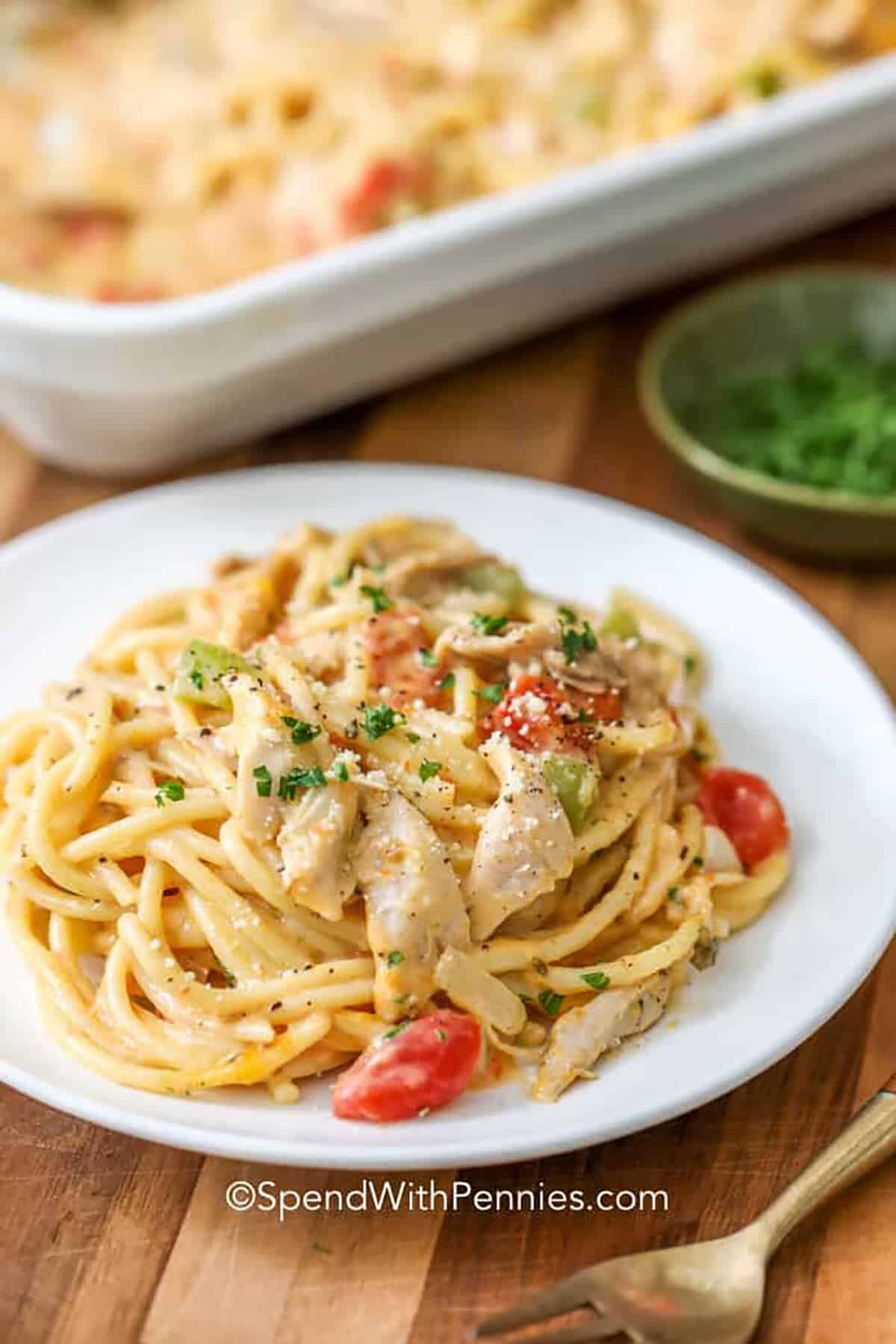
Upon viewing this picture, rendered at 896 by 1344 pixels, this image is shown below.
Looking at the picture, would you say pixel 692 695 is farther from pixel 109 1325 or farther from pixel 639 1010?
pixel 109 1325

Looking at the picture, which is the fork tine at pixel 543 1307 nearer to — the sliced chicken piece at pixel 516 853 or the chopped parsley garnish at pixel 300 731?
the sliced chicken piece at pixel 516 853

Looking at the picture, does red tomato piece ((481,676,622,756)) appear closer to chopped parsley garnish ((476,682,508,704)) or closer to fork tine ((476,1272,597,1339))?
chopped parsley garnish ((476,682,508,704))

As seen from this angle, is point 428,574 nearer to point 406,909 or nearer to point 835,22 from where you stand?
point 406,909

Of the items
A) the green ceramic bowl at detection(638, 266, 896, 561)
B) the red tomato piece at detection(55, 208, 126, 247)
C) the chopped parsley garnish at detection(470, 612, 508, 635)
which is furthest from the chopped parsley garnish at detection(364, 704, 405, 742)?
the red tomato piece at detection(55, 208, 126, 247)

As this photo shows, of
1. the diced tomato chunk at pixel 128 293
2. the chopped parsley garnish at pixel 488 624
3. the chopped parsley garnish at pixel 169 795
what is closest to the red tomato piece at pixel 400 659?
the chopped parsley garnish at pixel 488 624

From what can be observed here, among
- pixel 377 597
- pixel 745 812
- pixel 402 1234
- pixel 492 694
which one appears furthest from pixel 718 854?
pixel 402 1234
